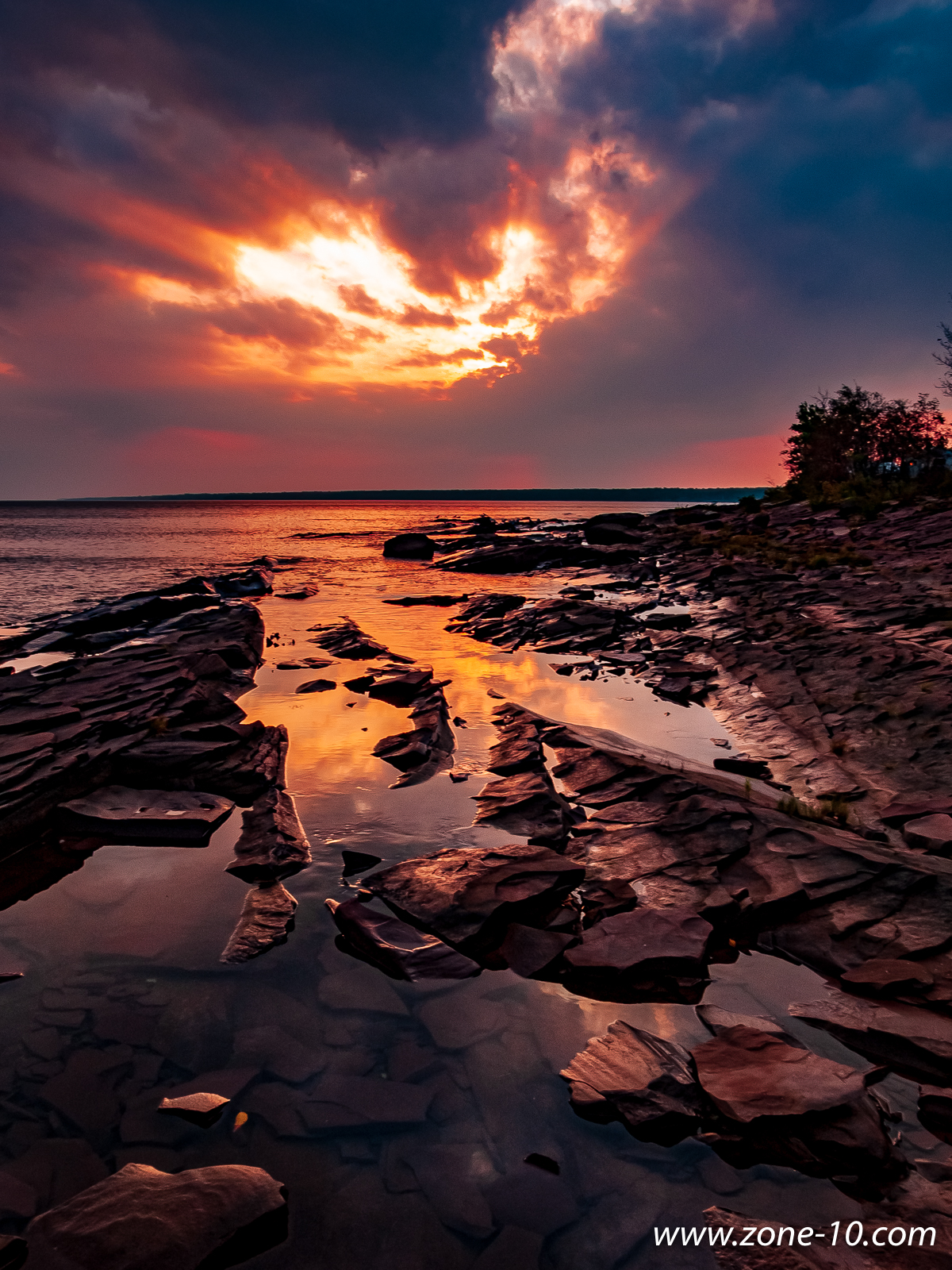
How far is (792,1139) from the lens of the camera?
3.46 metres

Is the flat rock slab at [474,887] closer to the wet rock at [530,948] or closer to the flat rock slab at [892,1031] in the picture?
the wet rock at [530,948]

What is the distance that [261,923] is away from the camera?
18.2 ft

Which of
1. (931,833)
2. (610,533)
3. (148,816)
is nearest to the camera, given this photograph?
(931,833)

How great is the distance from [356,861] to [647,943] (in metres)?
3.07

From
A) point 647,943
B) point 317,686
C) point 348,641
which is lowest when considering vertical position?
point 647,943

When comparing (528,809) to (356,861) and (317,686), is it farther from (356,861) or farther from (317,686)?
(317,686)

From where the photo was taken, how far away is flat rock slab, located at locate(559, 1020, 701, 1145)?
3652 millimetres

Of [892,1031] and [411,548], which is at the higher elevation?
[411,548]

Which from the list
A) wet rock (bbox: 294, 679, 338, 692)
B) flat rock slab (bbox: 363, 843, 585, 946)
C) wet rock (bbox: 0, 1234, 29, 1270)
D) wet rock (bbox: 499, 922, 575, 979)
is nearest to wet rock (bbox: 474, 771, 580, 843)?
flat rock slab (bbox: 363, 843, 585, 946)

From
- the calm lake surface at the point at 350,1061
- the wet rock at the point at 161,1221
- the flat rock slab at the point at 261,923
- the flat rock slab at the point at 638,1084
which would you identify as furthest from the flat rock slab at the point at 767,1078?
the flat rock slab at the point at 261,923

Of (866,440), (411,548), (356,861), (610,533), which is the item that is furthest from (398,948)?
(866,440)

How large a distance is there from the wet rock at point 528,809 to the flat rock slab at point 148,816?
10.7 ft

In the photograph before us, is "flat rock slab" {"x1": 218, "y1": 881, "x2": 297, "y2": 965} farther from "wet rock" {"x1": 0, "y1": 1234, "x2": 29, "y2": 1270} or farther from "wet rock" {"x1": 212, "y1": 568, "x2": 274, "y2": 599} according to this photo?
"wet rock" {"x1": 212, "y1": 568, "x2": 274, "y2": 599}

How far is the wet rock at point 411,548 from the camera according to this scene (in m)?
53.6
